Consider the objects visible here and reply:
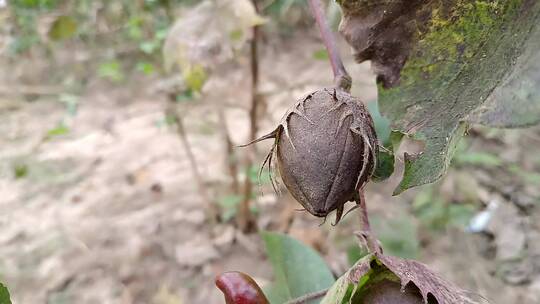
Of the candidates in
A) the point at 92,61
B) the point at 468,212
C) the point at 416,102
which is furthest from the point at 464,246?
the point at 92,61

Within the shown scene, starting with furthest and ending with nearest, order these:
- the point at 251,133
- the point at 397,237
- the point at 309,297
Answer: the point at 251,133 → the point at 397,237 → the point at 309,297

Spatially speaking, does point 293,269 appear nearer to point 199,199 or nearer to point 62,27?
Result: point 62,27

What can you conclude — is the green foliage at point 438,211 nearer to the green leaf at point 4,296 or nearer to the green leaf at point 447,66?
the green leaf at point 447,66

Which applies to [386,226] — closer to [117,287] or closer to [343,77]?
[117,287]

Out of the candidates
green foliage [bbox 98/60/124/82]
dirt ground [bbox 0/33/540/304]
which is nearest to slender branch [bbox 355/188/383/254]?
dirt ground [bbox 0/33/540/304]

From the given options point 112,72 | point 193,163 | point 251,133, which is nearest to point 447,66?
point 251,133

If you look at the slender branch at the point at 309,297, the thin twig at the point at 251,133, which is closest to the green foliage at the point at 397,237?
the thin twig at the point at 251,133

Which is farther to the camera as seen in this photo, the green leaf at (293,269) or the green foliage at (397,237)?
the green foliage at (397,237)
